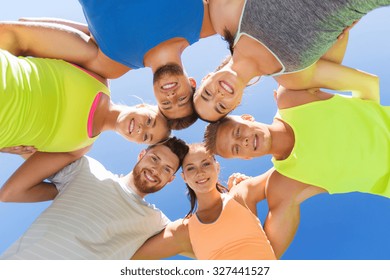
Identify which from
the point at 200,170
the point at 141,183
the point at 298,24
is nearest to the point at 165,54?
the point at 298,24

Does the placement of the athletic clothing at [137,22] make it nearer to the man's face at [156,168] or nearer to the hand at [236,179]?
the man's face at [156,168]

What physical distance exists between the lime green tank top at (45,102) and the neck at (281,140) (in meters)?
1.20

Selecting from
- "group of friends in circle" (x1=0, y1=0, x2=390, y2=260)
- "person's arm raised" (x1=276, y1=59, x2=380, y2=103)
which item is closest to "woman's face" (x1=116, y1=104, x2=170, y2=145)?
"group of friends in circle" (x1=0, y1=0, x2=390, y2=260)

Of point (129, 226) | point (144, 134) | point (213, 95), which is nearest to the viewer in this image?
point (213, 95)

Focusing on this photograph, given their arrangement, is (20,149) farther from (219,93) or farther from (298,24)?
(298,24)

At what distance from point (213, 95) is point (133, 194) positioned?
1.06m

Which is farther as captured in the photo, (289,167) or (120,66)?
(289,167)

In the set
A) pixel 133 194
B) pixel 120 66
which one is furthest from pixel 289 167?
pixel 120 66

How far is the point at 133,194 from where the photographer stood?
125 inches

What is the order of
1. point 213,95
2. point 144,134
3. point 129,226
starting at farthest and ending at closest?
point 129,226, point 144,134, point 213,95

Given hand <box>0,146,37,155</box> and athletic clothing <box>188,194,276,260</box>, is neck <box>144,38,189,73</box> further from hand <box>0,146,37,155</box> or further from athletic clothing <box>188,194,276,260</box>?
athletic clothing <box>188,194,276,260</box>

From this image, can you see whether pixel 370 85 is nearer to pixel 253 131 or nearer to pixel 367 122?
pixel 367 122

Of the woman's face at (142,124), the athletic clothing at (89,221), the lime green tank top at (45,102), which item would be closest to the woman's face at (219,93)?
the woman's face at (142,124)

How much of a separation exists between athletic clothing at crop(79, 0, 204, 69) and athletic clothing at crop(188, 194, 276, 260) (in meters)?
1.27
